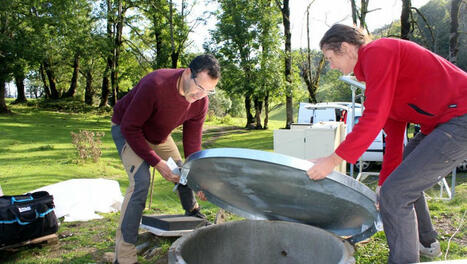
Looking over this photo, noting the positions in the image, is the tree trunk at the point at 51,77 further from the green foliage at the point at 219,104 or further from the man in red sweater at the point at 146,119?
the man in red sweater at the point at 146,119

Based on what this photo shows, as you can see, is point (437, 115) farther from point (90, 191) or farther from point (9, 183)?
point (9, 183)

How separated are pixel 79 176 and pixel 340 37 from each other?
8295 millimetres

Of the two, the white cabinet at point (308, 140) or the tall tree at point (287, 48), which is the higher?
the tall tree at point (287, 48)

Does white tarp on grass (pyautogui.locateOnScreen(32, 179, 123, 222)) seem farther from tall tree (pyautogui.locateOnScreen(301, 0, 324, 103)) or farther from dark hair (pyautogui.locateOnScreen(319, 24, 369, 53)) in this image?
tall tree (pyautogui.locateOnScreen(301, 0, 324, 103))

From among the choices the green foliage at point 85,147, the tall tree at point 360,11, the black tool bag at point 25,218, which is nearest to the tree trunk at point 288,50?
the tall tree at point 360,11

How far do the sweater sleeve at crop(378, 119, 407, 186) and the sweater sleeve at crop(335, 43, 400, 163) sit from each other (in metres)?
0.78

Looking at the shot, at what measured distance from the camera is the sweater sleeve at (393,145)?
2.72 m

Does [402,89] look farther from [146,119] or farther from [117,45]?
[117,45]

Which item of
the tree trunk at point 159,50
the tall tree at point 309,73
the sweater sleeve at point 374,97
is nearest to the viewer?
the sweater sleeve at point 374,97

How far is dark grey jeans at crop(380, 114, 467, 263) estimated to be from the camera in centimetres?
204

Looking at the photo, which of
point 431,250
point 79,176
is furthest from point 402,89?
point 79,176

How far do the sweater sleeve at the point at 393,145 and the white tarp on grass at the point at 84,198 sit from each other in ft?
14.3

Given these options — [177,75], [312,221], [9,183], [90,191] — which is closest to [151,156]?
[177,75]

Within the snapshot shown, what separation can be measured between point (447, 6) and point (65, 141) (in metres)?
35.8
